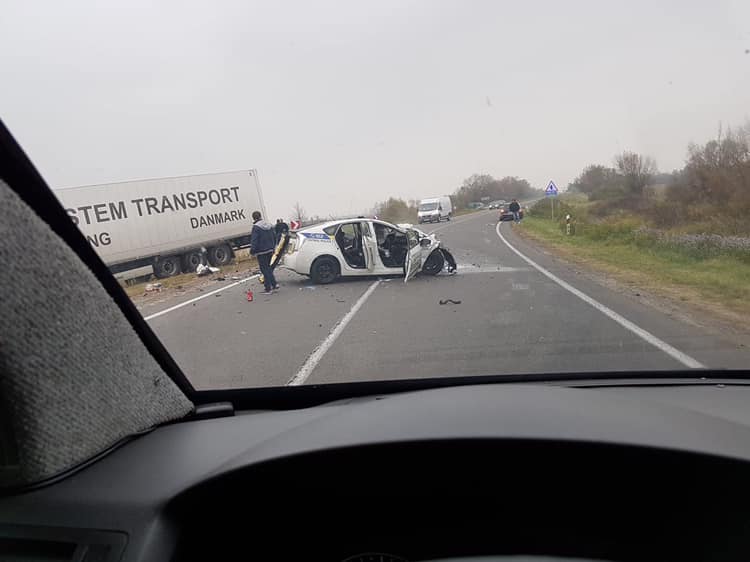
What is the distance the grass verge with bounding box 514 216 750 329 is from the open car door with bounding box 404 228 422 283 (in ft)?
13.1

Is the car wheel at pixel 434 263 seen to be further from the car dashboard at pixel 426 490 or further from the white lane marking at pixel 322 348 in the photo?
the car dashboard at pixel 426 490

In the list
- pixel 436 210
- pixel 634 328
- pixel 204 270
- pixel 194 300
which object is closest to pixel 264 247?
pixel 194 300

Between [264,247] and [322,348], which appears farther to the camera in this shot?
[264,247]

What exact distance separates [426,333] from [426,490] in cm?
416

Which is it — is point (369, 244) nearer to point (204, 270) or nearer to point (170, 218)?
point (170, 218)

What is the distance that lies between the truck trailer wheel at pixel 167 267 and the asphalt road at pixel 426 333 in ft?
6.79

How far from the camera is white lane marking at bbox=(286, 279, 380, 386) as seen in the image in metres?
5.06

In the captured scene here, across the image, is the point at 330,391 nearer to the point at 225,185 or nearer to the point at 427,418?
the point at 427,418

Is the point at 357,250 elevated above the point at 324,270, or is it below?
above

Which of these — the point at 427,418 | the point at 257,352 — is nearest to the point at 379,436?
the point at 427,418

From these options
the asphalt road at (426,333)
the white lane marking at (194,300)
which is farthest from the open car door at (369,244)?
the white lane marking at (194,300)

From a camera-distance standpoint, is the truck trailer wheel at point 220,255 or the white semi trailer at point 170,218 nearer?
the white semi trailer at point 170,218

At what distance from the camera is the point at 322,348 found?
21.2ft

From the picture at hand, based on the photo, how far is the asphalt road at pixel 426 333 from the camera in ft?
15.5
